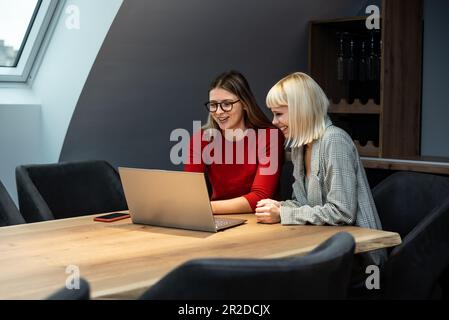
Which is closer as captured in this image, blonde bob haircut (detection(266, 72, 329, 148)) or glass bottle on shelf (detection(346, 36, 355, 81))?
blonde bob haircut (detection(266, 72, 329, 148))

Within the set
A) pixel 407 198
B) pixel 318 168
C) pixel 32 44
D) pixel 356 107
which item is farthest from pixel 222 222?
pixel 356 107

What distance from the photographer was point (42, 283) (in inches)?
76.0

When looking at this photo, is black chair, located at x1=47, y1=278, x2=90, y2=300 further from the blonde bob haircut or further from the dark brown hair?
the dark brown hair

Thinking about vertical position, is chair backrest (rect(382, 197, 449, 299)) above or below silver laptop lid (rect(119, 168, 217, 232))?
below

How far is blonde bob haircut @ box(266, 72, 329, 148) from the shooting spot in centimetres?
285

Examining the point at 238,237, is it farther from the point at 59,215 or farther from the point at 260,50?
the point at 260,50

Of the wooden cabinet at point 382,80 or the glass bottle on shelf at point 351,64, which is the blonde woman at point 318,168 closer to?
the wooden cabinet at point 382,80

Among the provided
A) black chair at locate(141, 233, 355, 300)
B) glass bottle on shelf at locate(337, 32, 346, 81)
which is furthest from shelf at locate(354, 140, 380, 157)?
black chair at locate(141, 233, 355, 300)

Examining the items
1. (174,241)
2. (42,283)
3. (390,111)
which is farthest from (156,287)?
(390,111)

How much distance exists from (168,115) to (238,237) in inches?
74.9

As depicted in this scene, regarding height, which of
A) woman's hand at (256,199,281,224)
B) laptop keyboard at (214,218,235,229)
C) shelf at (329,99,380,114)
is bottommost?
laptop keyboard at (214,218,235,229)

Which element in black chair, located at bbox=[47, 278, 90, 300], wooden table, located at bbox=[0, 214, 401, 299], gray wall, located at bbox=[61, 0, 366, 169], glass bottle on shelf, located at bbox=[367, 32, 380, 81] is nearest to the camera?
black chair, located at bbox=[47, 278, 90, 300]

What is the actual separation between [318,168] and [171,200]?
590 mm

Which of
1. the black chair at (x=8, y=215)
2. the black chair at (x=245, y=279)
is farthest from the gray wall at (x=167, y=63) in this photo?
the black chair at (x=245, y=279)
